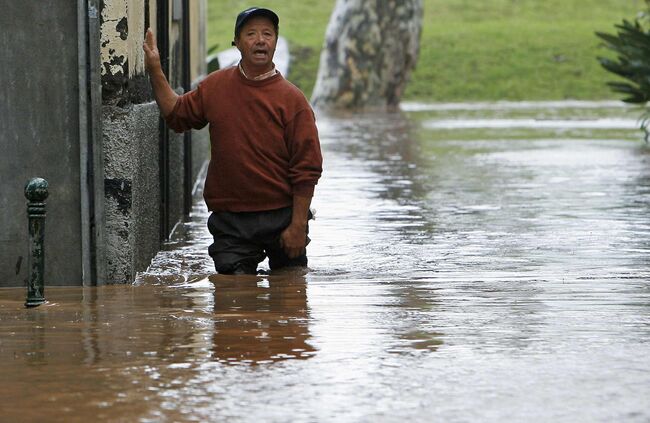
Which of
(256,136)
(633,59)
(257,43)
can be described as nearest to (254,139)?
(256,136)

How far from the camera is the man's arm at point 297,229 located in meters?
8.30

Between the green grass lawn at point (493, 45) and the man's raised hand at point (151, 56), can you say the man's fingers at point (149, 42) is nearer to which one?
the man's raised hand at point (151, 56)

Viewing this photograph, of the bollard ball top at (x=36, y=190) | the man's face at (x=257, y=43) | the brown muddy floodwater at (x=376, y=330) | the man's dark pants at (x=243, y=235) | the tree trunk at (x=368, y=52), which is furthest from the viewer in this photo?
the tree trunk at (x=368, y=52)

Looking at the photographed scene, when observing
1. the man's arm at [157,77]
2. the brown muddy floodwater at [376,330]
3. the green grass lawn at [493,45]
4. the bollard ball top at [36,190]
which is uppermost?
the man's arm at [157,77]

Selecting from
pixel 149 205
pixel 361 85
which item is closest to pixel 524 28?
pixel 361 85

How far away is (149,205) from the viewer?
8867 millimetres

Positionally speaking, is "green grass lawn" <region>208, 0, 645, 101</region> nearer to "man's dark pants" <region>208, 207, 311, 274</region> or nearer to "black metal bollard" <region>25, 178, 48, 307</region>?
"man's dark pants" <region>208, 207, 311, 274</region>

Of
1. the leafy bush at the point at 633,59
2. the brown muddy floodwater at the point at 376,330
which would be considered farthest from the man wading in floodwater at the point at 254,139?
the leafy bush at the point at 633,59

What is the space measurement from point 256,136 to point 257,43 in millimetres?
462

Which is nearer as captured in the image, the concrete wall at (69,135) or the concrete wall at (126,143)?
the concrete wall at (69,135)

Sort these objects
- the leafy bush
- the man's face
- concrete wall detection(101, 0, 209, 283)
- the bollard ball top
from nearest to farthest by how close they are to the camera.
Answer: the bollard ball top → concrete wall detection(101, 0, 209, 283) → the man's face → the leafy bush

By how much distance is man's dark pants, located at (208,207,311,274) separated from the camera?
8406mm

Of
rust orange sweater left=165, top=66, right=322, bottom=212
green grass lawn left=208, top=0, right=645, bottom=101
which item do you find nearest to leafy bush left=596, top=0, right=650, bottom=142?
rust orange sweater left=165, top=66, right=322, bottom=212

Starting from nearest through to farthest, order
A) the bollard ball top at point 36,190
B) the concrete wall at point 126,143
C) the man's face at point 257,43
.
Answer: the bollard ball top at point 36,190 → the concrete wall at point 126,143 → the man's face at point 257,43
